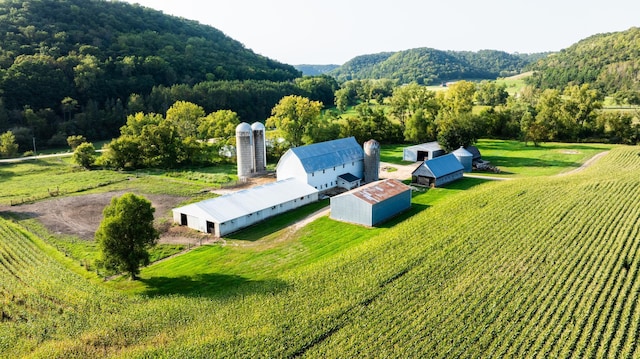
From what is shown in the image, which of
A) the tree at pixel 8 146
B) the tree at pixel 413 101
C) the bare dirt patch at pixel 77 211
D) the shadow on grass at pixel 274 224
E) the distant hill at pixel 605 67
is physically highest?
the distant hill at pixel 605 67

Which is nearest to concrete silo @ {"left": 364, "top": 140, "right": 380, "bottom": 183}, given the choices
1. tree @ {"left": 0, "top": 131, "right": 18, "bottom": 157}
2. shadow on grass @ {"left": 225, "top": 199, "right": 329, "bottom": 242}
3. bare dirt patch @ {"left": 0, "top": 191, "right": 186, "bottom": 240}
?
shadow on grass @ {"left": 225, "top": 199, "right": 329, "bottom": 242}

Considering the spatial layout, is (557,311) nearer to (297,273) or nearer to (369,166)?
(297,273)

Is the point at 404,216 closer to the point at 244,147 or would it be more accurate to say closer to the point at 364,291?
the point at 364,291

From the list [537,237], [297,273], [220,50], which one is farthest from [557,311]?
[220,50]

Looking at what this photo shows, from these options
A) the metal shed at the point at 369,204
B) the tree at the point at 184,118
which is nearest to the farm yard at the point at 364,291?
the metal shed at the point at 369,204

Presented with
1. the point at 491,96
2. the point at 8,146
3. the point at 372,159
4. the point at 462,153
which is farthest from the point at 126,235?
the point at 491,96

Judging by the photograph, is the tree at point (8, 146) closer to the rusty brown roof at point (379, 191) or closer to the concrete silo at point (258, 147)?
the concrete silo at point (258, 147)

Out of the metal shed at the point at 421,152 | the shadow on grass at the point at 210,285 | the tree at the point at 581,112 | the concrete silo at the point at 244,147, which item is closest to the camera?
the shadow on grass at the point at 210,285

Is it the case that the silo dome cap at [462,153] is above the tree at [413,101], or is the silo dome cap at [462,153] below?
below
